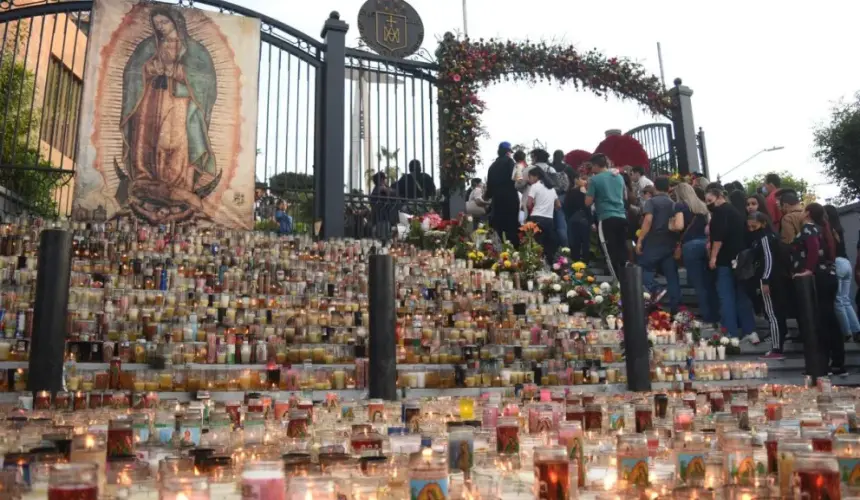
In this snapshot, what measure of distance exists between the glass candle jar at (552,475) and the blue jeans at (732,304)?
7612 mm

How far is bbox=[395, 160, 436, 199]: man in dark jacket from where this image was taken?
44.2 feet

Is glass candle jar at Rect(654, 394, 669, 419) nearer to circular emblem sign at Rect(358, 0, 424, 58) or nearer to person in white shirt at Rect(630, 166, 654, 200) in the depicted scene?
person in white shirt at Rect(630, 166, 654, 200)

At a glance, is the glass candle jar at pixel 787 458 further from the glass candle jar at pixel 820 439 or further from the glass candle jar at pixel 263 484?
the glass candle jar at pixel 263 484

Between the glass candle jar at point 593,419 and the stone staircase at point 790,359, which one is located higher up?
the stone staircase at point 790,359

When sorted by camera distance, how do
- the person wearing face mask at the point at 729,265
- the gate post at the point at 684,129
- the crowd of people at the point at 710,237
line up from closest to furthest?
the crowd of people at the point at 710,237, the person wearing face mask at the point at 729,265, the gate post at the point at 684,129

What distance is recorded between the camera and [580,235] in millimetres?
11766

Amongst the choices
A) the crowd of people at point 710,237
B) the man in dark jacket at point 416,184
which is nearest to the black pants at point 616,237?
the crowd of people at point 710,237

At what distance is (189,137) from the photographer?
11.8m

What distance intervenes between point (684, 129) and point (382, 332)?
41.5ft

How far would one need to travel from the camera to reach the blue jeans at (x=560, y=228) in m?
11.6

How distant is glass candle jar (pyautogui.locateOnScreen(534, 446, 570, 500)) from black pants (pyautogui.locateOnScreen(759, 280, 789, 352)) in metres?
7.37

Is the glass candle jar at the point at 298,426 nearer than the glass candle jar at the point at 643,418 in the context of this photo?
Yes

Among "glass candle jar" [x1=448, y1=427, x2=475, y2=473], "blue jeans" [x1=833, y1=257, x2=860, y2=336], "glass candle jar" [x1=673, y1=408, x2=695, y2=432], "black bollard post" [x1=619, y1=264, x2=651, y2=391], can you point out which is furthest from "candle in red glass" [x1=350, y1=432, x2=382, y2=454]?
"blue jeans" [x1=833, y1=257, x2=860, y2=336]

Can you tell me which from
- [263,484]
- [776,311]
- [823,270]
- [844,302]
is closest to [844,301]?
[844,302]
